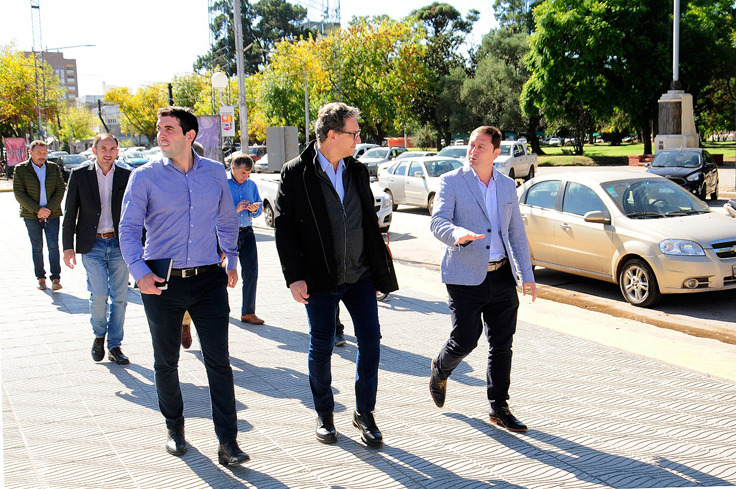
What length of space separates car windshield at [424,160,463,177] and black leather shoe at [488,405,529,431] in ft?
48.8

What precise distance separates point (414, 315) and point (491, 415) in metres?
3.20

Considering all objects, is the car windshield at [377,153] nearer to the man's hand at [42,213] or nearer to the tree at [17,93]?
the man's hand at [42,213]

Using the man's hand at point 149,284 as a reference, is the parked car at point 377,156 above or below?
above

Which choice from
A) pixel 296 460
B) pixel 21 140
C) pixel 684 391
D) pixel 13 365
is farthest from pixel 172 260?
pixel 21 140

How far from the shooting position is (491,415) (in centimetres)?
439

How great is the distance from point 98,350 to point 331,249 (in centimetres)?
293

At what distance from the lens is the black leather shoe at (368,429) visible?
4.00m

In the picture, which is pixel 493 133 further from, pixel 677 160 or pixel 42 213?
pixel 677 160

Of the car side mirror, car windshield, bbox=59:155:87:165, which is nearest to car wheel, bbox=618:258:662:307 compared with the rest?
the car side mirror

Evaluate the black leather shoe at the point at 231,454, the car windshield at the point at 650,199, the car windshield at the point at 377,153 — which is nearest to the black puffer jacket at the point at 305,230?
the black leather shoe at the point at 231,454

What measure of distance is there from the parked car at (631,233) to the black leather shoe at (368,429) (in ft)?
16.1

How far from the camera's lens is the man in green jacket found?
29.0 ft

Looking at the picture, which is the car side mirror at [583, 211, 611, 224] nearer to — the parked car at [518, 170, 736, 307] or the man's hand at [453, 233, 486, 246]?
the parked car at [518, 170, 736, 307]

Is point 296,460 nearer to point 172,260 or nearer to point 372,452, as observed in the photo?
point 372,452
